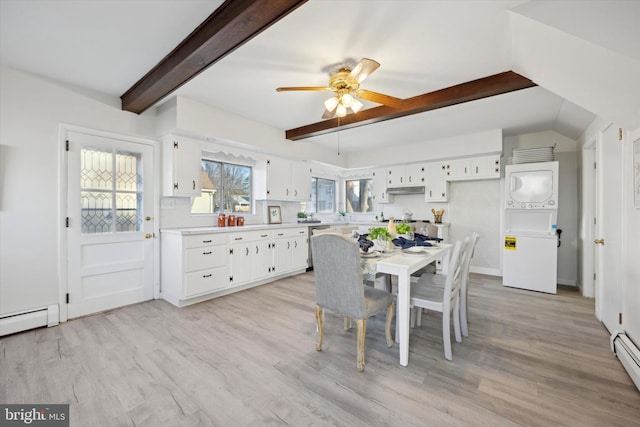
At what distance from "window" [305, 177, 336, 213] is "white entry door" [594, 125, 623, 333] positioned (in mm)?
4567

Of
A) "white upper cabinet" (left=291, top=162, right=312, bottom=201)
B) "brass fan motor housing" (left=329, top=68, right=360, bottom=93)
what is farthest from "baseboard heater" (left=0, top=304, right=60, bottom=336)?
"brass fan motor housing" (left=329, top=68, right=360, bottom=93)

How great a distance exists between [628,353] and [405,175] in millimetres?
4027

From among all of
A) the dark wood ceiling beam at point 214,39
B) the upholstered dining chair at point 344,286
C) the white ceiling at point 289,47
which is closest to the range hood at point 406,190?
the white ceiling at point 289,47

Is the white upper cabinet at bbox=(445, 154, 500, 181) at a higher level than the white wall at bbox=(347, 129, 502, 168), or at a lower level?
lower

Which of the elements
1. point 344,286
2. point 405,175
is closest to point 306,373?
point 344,286

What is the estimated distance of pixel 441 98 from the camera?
113 inches

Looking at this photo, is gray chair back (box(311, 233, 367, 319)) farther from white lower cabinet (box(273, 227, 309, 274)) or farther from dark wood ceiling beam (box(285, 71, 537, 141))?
white lower cabinet (box(273, 227, 309, 274))

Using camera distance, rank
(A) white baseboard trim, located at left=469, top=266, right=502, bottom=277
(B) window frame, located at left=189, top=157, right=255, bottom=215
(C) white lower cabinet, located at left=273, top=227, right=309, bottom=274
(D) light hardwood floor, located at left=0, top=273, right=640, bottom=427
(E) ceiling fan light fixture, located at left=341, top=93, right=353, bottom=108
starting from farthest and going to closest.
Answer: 1. (A) white baseboard trim, located at left=469, top=266, right=502, bottom=277
2. (C) white lower cabinet, located at left=273, top=227, right=309, bottom=274
3. (B) window frame, located at left=189, top=157, right=255, bottom=215
4. (E) ceiling fan light fixture, located at left=341, top=93, right=353, bottom=108
5. (D) light hardwood floor, located at left=0, top=273, right=640, bottom=427

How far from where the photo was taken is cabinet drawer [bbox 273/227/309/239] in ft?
14.4

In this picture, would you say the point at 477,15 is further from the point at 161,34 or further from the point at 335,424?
the point at 335,424

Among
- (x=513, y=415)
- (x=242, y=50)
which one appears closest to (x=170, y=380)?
(x=513, y=415)

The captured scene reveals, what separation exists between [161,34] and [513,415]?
3497 mm

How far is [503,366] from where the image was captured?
6.57 feet

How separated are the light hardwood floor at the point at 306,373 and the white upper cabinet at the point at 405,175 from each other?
301 cm
